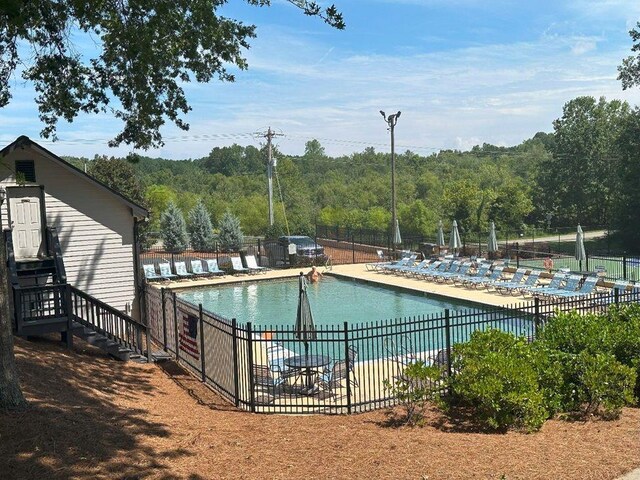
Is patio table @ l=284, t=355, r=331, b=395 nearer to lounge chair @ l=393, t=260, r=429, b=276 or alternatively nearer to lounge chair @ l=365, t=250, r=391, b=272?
lounge chair @ l=393, t=260, r=429, b=276

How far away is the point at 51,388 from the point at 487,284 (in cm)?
1744

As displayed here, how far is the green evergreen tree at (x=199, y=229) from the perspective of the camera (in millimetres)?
43125

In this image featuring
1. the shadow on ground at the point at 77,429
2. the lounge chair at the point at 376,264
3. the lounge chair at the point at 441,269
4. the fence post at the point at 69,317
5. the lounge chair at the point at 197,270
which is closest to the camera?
the shadow on ground at the point at 77,429

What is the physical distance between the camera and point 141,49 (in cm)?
1161

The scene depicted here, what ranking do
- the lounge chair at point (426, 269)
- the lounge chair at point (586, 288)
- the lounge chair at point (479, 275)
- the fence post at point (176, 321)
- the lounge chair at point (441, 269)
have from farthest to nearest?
the lounge chair at point (426, 269) → the lounge chair at point (441, 269) → the lounge chair at point (479, 275) → the lounge chair at point (586, 288) → the fence post at point (176, 321)

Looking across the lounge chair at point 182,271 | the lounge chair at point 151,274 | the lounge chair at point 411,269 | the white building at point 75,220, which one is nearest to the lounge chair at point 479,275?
the lounge chair at point 411,269

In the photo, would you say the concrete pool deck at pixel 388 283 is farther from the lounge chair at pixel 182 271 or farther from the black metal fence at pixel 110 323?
the black metal fence at pixel 110 323

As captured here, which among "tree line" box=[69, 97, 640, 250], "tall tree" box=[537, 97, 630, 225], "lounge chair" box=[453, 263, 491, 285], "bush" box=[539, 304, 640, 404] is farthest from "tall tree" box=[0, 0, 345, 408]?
"tall tree" box=[537, 97, 630, 225]

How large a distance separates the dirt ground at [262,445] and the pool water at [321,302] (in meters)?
10.00

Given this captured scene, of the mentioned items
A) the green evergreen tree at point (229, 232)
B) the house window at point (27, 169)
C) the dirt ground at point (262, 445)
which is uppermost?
the house window at point (27, 169)

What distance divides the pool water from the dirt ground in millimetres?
9995

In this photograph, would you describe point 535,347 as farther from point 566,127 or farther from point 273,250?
point 566,127

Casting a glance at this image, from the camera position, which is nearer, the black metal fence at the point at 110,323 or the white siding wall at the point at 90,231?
the black metal fence at the point at 110,323

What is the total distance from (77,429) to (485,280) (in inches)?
736
